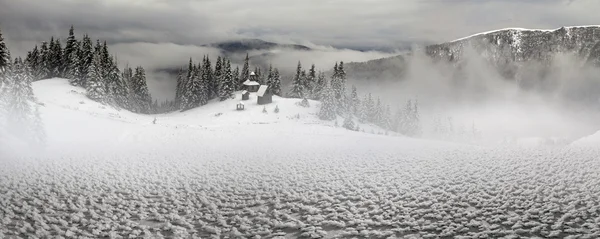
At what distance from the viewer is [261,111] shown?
9544cm

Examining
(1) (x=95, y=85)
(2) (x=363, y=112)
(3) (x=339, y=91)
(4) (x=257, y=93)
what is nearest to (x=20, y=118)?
(1) (x=95, y=85)

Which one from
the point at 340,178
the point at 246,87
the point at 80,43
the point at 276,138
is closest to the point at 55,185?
the point at 340,178

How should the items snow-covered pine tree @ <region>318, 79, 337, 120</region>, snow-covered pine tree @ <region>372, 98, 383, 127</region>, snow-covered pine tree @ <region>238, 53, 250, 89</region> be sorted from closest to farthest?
snow-covered pine tree @ <region>318, 79, 337, 120</region>
snow-covered pine tree @ <region>372, 98, 383, 127</region>
snow-covered pine tree @ <region>238, 53, 250, 89</region>

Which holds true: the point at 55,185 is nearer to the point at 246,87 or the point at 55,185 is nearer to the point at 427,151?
the point at 427,151

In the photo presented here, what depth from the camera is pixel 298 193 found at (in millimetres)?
19266

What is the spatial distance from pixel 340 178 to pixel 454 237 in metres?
10.6

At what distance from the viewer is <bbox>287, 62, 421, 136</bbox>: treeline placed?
91250mm

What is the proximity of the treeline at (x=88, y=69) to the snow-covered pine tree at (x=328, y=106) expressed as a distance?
149ft

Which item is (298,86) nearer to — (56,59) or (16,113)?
(56,59)

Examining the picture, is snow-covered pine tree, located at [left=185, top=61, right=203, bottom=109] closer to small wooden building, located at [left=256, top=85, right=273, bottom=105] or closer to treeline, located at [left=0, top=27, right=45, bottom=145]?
small wooden building, located at [left=256, top=85, right=273, bottom=105]

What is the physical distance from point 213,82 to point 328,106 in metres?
45.8

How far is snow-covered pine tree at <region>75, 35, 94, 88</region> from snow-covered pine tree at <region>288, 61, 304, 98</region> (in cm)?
5825

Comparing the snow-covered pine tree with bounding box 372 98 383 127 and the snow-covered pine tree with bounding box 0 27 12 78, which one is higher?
the snow-covered pine tree with bounding box 0 27 12 78

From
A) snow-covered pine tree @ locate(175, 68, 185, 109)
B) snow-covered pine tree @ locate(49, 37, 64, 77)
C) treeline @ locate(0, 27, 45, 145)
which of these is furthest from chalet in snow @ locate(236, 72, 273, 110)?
treeline @ locate(0, 27, 45, 145)
